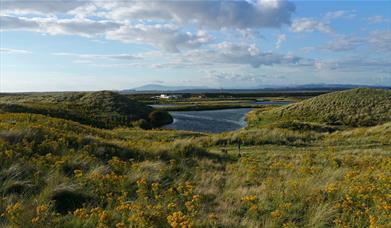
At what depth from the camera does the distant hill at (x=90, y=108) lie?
39906mm

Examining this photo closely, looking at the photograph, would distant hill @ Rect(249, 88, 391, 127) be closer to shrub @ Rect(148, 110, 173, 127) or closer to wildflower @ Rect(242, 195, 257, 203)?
shrub @ Rect(148, 110, 173, 127)

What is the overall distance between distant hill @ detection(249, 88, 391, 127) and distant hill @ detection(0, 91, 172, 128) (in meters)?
18.0

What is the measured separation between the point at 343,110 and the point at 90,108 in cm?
3829

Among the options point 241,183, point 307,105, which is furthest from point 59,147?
point 307,105

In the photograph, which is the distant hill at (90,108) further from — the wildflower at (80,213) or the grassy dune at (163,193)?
the wildflower at (80,213)

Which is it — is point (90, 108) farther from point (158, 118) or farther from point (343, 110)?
point (343, 110)

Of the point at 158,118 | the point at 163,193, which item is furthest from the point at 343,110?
the point at 163,193

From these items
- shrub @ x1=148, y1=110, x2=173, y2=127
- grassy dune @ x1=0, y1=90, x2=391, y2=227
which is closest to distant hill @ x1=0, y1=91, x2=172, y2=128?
shrub @ x1=148, y1=110, x2=173, y2=127

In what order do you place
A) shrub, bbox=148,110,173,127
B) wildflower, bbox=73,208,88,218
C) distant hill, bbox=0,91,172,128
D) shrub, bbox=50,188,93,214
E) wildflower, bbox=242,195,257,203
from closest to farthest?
wildflower, bbox=73,208,88,218, wildflower, bbox=242,195,257,203, shrub, bbox=50,188,93,214, distant hill, bbox=0,91,172,128, shrub, bbox=148,110,173,127

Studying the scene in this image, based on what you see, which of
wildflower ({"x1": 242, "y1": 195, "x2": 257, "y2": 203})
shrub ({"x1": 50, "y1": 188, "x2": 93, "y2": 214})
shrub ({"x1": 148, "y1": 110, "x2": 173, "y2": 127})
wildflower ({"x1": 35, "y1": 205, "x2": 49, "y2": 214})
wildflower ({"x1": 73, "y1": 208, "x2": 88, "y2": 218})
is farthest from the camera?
shrub ({"x1": 148, "y1": 110, "x2": 173, "y2": 127})

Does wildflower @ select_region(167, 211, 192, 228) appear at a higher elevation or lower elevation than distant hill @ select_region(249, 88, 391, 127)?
higher

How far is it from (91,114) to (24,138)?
3751cm

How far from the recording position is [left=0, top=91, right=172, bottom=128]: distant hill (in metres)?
39.9

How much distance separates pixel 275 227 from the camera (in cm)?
601
